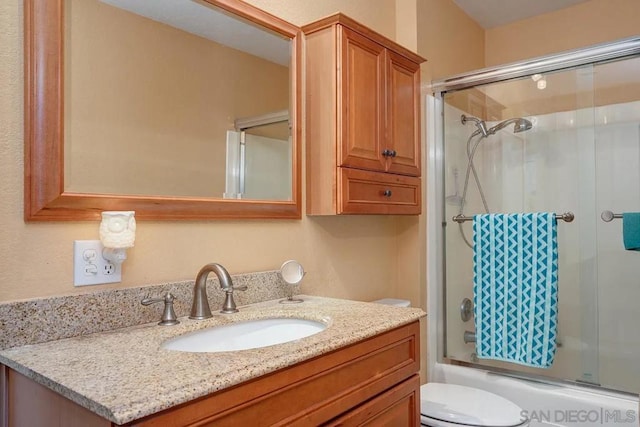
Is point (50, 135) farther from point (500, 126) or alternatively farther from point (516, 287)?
point (500, 126)

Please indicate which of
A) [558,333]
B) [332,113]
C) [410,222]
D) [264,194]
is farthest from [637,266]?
[264,194]

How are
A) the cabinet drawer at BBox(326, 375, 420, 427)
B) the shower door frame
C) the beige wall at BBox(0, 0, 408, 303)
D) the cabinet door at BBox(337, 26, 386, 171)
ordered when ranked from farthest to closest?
the shower door frame → the cabinet door at BBox(337, 26, 386, 171) → the cabinet drawer at BBox(326, 375, 420, 427) → the beige wall at BBox(0, 0, 408, 303)

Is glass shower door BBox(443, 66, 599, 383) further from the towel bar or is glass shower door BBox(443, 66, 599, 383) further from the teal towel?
the teal towel

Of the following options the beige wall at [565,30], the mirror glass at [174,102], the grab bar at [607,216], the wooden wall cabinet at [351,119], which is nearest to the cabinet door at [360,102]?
the wooden wall cabinet at [351,119]

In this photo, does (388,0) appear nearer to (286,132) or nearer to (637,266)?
(286,132)

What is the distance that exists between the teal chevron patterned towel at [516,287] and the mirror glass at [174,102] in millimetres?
1089

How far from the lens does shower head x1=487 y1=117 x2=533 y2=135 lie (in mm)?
2428

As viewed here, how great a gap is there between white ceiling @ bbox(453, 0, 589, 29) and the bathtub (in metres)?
2.17

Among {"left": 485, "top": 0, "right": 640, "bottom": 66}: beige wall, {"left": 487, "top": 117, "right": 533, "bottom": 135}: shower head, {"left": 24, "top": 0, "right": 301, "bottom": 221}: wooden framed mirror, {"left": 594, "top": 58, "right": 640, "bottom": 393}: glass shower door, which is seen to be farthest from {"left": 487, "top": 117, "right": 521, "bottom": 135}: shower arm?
{"left": 24, "top": 0, "right": 301, "bottom": 221}: wooden framed mirror

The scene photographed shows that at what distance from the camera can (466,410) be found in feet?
5.41

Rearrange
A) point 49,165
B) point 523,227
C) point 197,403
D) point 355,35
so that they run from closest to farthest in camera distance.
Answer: point 197,403
point 49,165
point 355,35
point 523,227

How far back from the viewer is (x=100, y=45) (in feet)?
3.80

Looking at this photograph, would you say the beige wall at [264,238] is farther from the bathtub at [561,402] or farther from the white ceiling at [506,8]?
the bathtub at [561,402]

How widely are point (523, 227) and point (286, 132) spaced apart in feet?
3.97
